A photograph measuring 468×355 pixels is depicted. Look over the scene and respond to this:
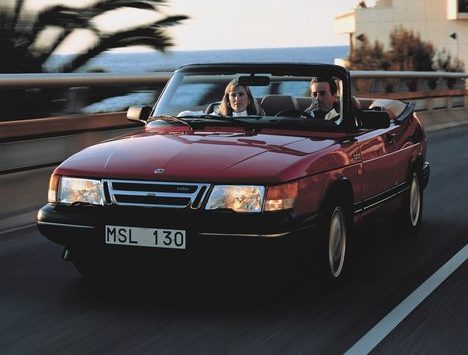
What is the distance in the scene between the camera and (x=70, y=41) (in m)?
17.0

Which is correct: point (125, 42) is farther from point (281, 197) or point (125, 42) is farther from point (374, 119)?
point (281, 197)

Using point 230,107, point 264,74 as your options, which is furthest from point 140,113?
point 264,74

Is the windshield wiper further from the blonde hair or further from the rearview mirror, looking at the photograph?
the rearview mirror

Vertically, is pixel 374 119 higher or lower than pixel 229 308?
higher

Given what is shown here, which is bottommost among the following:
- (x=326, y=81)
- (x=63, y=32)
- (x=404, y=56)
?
(x=404, y=56)

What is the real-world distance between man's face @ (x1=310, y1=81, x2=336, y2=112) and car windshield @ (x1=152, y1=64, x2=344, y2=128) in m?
0.01

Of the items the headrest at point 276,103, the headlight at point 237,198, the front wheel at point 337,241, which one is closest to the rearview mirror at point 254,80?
the headrest at point 276,103

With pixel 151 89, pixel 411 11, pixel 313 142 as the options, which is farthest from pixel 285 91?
pixel 411 11

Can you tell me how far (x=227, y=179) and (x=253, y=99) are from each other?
5.96 feet

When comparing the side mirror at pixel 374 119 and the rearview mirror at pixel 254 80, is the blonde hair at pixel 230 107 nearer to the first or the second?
the rearview mirror at pixel 254 80

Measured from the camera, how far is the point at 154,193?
629 cm

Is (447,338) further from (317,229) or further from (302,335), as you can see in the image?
(317,229)

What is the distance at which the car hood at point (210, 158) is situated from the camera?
6.28 metres

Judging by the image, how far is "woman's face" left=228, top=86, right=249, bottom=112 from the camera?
7.86m
